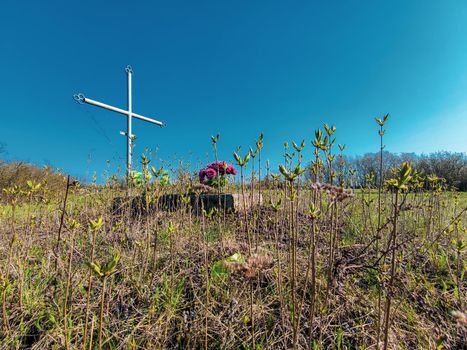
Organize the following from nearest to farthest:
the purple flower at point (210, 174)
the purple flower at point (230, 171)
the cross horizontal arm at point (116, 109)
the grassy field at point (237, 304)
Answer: the grassy field at point (237, 304)
the purple flower at point (230, 171)
the purple flower at point (210, 174)
the cross horizontal arm at point (116, 109)

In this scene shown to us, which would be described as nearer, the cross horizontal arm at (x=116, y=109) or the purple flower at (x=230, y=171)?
the purple flower at (x=230, y=171)

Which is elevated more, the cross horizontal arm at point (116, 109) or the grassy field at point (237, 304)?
the cross horizontal arm at point (116, 109)

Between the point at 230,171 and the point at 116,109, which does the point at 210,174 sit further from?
the point at 116,109

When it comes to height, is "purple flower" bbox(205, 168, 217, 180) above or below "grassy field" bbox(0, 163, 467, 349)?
above

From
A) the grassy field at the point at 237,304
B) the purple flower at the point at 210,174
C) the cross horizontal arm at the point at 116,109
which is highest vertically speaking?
the cross horizontal arm at the point at 116,109

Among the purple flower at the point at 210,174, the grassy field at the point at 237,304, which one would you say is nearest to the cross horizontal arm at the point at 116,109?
the purple flower at the point at 210,174

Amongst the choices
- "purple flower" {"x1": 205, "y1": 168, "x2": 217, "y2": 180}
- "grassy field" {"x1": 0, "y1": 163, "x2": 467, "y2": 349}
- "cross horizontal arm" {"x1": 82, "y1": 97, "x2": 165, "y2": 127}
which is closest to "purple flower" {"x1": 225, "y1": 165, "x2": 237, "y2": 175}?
"purple flower" {"x1": 205, "y1": 168, "x2": 217, "y2": 180}

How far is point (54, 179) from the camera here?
10.0 metres

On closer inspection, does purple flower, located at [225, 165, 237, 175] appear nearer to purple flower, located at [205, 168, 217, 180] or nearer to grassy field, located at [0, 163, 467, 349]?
purple flower, located at [205, 168, 217, 180]

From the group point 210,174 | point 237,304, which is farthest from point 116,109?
point 237,304

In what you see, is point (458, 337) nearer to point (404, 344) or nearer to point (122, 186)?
point (404, 344)

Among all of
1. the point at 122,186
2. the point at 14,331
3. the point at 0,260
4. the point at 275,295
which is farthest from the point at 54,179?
the point at 275,295

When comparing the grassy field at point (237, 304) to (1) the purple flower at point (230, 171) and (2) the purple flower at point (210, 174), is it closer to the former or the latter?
(1) the purple flower at point (230, 171)

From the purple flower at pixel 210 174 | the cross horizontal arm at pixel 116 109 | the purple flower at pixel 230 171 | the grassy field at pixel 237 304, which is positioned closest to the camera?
the grassy field at pixel 237 304
